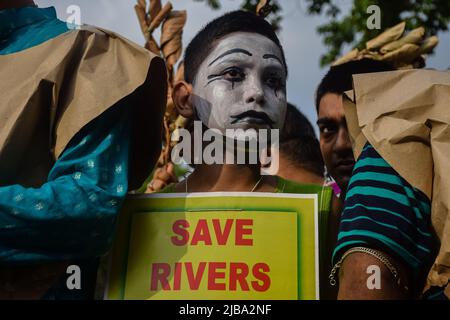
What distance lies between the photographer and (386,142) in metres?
2.03

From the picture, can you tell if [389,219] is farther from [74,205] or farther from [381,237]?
[74,205]

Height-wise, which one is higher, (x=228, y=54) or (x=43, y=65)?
(x=228, y=54)

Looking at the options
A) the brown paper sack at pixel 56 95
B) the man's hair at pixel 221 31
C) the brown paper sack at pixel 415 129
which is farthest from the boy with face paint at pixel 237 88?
the brown paper sack at pixel 415 129

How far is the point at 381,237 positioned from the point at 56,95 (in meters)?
0.94

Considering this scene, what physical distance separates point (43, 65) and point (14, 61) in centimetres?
10

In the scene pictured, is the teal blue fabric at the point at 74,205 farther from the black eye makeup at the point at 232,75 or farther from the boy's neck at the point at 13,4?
the boy's neck at the point at 13,4

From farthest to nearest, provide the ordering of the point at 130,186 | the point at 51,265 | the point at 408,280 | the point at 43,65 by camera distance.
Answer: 1. the point at 130,186
2. the point at 43,65
3. the point at 51,265
4. the point at 408,280

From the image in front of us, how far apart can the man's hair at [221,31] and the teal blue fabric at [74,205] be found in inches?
15.6

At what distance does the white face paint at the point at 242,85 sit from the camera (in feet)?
7.61

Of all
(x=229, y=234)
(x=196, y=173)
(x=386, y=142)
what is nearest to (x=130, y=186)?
(x=196, y=173)

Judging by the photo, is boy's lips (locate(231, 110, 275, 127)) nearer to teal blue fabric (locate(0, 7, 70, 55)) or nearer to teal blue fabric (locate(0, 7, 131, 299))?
teal blue fabric (locate(0, 7, 131, 299))

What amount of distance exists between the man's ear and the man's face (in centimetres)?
51

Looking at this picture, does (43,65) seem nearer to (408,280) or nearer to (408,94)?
(408,94)
